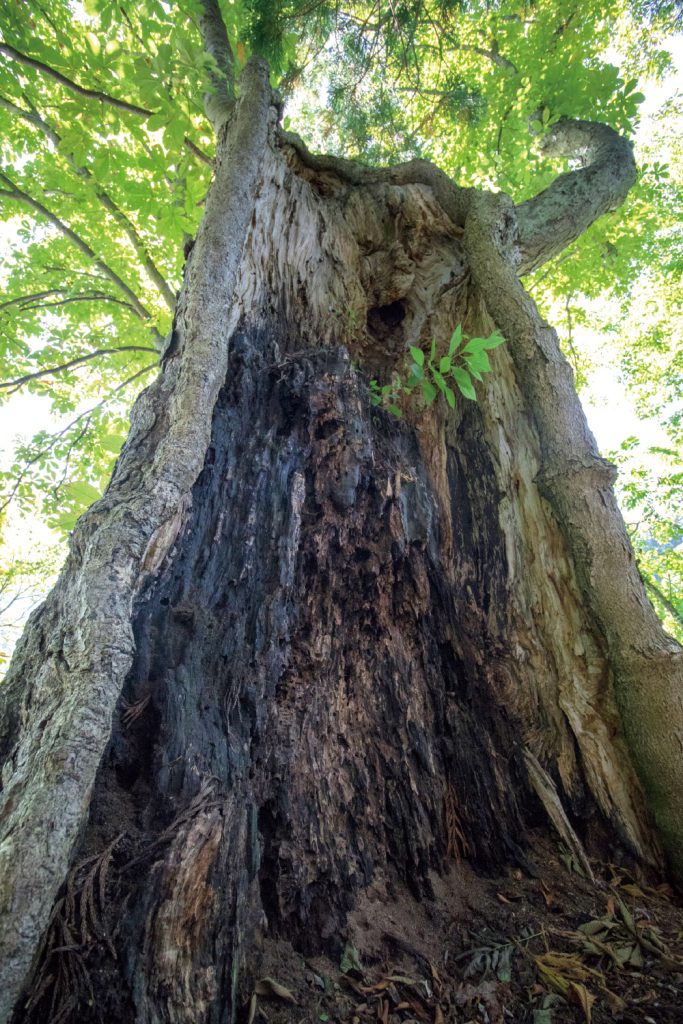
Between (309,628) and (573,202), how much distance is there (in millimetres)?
4104

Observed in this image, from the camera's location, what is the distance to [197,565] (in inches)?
75.5

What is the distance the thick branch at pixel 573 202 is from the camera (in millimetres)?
3916

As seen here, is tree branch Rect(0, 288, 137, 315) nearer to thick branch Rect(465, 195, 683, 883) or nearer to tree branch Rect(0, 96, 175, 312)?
tree branch Rect(0, 96, 175, 312)

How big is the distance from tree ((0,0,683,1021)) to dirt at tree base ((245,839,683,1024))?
0.09 metres

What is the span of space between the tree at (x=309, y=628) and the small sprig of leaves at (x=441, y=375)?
0.11 feet

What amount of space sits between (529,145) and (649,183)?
2559 millimetres

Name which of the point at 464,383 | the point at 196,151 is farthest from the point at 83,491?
the point at 196,151

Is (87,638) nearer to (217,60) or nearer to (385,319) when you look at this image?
(385,319)

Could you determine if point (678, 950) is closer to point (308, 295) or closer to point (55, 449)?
point (308, 295)

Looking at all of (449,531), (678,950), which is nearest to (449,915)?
(678,950)

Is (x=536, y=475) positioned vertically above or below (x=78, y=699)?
above

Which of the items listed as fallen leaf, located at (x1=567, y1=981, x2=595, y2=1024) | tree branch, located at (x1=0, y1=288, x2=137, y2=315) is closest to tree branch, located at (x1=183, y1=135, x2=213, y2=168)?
tree branch, located at (x1=0, y1=288, x2=137, y2=315)

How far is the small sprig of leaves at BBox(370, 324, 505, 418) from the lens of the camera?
2266 millimetres

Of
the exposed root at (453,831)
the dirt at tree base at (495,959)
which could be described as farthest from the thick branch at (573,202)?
the dirt at tree base at (495,959)
